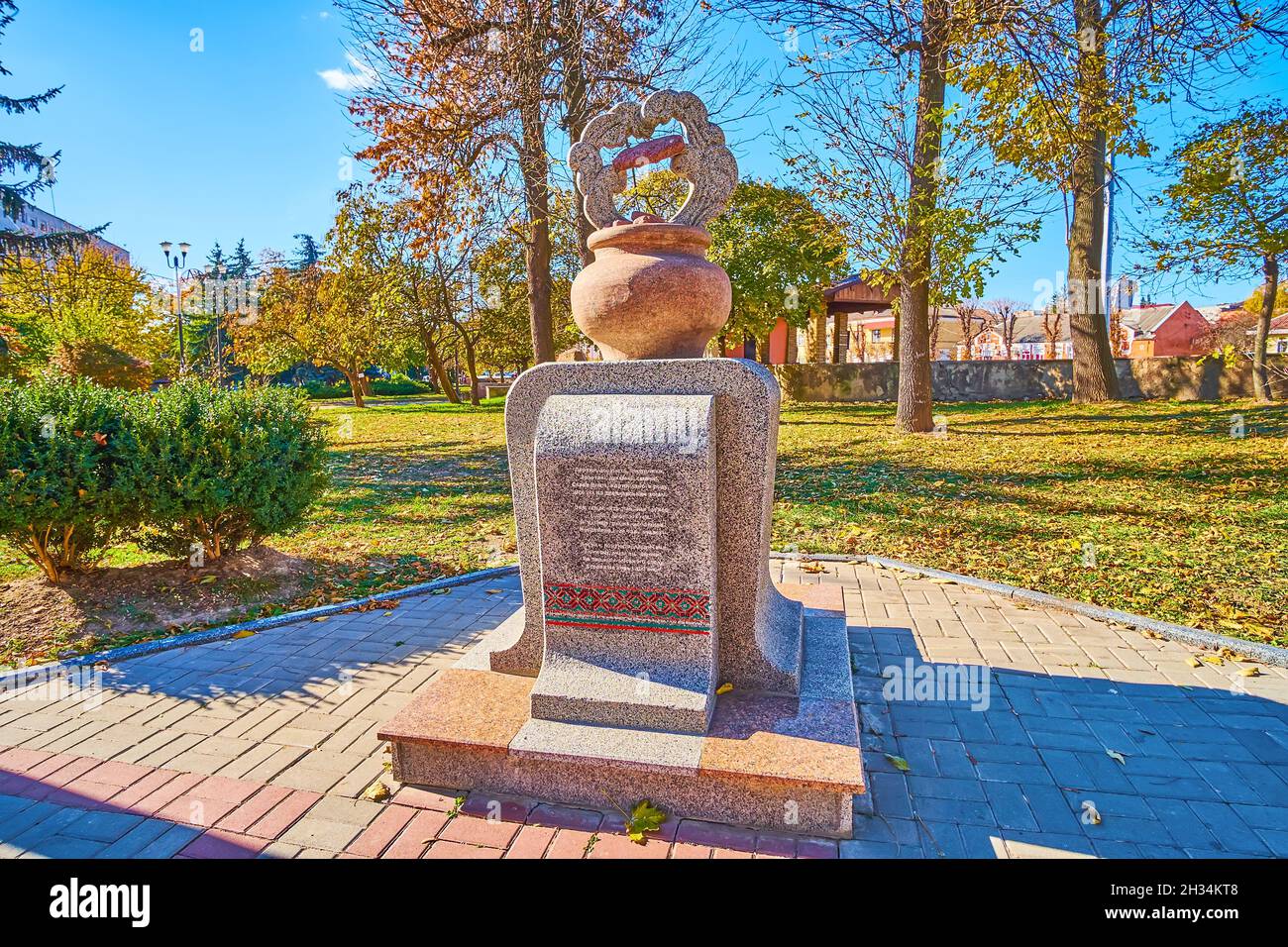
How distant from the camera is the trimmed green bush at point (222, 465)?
17.8 ft

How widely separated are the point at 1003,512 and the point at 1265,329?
1153 centimetres

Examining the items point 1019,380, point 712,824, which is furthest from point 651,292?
point 1019,380

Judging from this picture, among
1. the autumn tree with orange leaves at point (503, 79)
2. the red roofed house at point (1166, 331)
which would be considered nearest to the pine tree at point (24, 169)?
the autumn tree with orange leaves at point (503, 79)

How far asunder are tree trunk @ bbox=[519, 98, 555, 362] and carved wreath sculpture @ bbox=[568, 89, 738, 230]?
29.3 feet

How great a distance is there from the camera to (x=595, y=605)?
337cm

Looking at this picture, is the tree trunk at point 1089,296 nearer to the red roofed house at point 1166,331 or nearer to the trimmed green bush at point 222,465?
the trimmed green bush at point 222,465

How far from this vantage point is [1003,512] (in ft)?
26.2

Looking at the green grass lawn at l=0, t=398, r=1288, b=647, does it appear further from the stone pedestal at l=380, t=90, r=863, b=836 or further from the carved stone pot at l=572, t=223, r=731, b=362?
the carved stone pot at l=572, t=223, r=731, b=362

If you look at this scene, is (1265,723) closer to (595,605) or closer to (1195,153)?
(595,605)

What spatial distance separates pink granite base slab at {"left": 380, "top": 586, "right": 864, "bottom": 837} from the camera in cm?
289

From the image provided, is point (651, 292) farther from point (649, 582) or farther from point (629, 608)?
point (629, 608)
